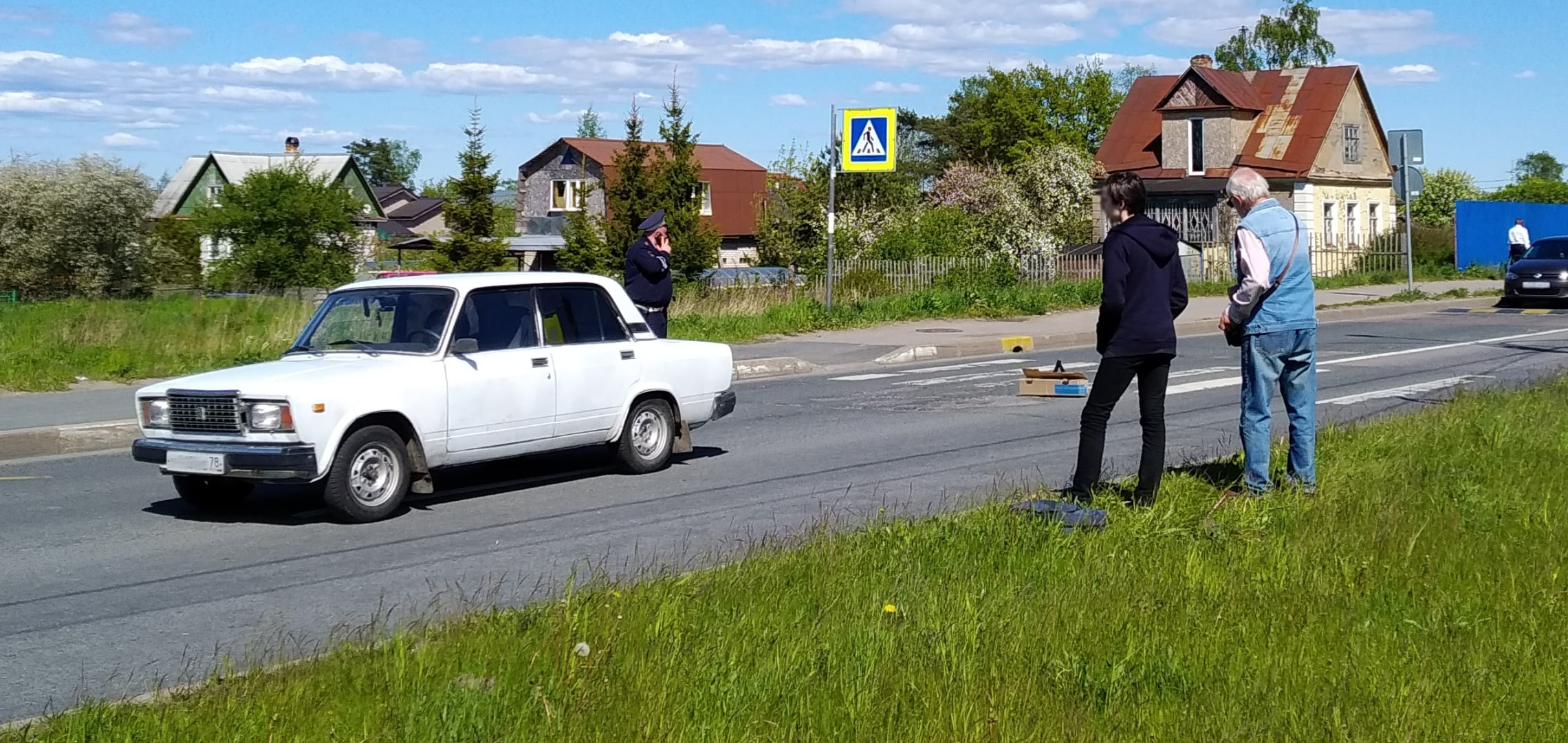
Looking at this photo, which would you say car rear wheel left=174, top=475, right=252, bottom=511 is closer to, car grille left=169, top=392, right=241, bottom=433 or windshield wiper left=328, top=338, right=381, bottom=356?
car grille left=169, top=392, right=241, bottom=433

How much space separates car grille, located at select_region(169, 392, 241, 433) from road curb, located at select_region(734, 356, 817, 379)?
10.4m

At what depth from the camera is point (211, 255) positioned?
42.4m

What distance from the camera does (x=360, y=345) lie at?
10.0m

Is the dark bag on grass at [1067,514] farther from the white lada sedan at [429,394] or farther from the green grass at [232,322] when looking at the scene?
the green grass at [232,322]

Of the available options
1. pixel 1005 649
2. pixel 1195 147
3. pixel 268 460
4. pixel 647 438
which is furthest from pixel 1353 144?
pixel 1005 649

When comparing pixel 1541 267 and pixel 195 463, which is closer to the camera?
pixel 195 463

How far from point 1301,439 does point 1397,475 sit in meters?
1.00

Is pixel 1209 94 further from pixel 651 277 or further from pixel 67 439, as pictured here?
pixel 67 439

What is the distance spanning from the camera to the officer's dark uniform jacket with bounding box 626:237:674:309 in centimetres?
1479

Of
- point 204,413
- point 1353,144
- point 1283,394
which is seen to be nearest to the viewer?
point 1283,394

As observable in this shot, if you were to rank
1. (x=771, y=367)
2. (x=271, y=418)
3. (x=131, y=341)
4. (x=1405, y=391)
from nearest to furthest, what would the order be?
(x=271, y=418) → (x=1405, y=391) → (x=131, y=341) → (x=771, y=367)

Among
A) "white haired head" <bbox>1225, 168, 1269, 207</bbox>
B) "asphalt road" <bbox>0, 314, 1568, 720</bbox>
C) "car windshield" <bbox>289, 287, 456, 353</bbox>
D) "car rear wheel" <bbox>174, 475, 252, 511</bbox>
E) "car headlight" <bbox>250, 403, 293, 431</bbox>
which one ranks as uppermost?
"white haired head" <bbox>1225, 168, 1269, 207</bbox>

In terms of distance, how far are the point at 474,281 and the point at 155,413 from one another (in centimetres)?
216

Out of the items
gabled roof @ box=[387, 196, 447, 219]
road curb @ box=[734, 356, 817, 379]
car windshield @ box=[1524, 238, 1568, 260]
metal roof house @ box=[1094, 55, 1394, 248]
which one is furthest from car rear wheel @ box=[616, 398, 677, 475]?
gabled roof @ box=[387, 196, 447, 219]
